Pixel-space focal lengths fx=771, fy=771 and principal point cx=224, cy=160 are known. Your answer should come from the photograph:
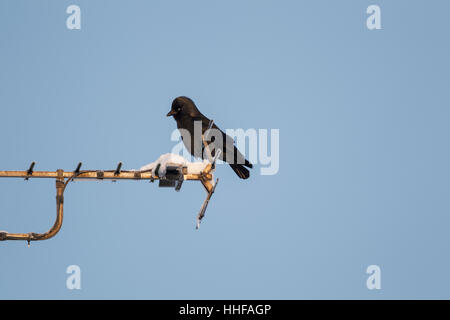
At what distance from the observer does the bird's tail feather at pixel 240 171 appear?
54.5 ft

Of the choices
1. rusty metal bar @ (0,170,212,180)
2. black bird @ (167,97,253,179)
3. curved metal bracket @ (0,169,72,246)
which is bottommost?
curved metal bracket @ (0,169,72,246)

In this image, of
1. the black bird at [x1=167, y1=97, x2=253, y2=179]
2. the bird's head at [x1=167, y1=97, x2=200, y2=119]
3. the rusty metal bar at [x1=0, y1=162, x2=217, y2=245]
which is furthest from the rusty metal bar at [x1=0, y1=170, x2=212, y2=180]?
the bird's head at [x1=167, y1=97, x2=200, y2=119]

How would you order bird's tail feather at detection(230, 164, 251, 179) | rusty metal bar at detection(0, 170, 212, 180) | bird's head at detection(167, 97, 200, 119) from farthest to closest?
bird's head at detection(167, 97, 200, 119) < bird's tail feather at detection(230, 164, 251, 179) < rusty metal bar at detection(0, 170, 212, 180)

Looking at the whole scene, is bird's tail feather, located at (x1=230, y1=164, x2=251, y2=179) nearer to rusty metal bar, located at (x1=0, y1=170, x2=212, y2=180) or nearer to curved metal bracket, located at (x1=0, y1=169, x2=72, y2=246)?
rusty metal bar, located at (x1=0, y1=170, x2=212, y2=180)

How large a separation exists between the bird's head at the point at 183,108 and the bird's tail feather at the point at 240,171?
171 cm

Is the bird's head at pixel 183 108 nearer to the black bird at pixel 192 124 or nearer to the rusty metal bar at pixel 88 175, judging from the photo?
the black bird at pixel 192 124

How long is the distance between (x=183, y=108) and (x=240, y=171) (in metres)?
2.12

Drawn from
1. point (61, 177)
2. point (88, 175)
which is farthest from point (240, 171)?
point (61, 177)

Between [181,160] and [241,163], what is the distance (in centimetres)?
534

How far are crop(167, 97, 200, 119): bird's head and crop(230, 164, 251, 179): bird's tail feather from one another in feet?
5.61

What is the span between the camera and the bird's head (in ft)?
57.6

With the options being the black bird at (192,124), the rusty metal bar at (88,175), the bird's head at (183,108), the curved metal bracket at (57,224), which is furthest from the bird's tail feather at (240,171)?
the curved metal bracket at (57,224)

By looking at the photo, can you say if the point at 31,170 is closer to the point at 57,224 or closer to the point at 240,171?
the point at 57,224
